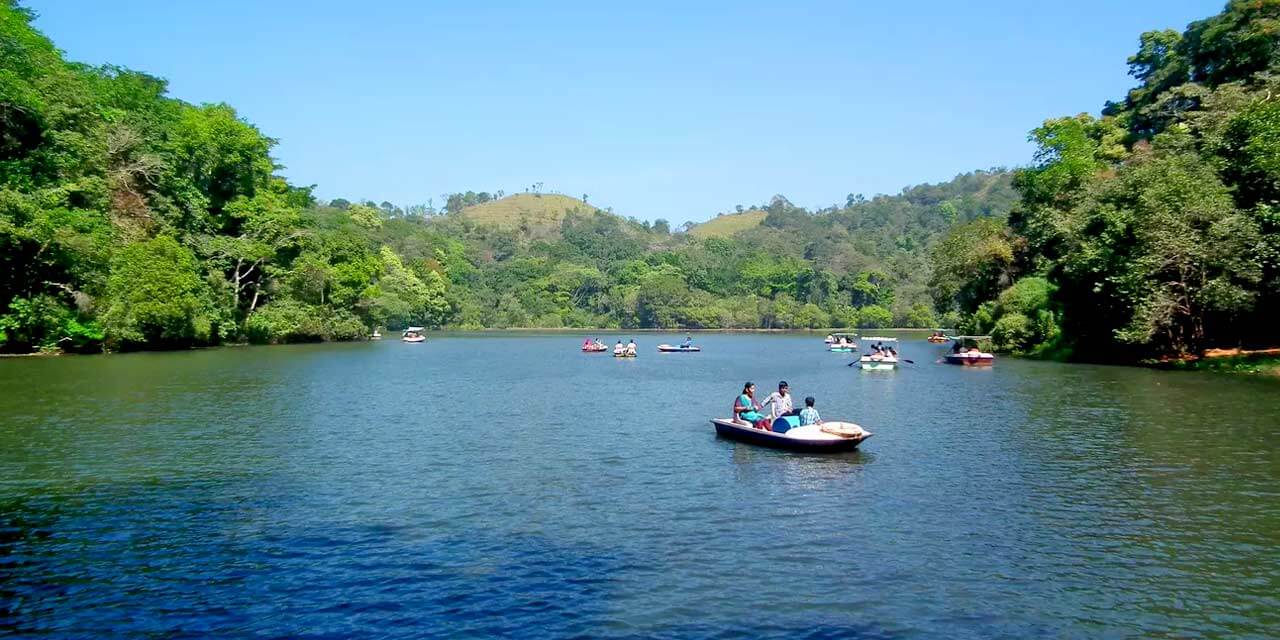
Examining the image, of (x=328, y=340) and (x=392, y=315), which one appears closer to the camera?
(x=328, y=340)

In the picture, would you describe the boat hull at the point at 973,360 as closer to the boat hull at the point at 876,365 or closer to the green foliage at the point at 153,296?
the boat hull at the point at 876,365

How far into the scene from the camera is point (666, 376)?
55094 millimetres

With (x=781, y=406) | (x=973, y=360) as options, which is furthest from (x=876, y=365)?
(x=781, y=406)

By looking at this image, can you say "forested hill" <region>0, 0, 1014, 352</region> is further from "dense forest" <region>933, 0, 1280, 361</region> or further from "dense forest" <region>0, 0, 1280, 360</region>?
"dense forest" <region>933, 0, 1280, 361</region>

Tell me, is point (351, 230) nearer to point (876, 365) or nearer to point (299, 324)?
point (299, 324)

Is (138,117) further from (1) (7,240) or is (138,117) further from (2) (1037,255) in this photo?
(2) (1037,255)

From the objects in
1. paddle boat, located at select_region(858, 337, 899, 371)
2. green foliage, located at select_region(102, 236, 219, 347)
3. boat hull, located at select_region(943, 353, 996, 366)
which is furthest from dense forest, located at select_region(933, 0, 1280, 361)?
green foliage, located at select_region(102, 236, 219, 347)

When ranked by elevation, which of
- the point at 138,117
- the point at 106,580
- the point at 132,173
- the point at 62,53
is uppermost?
the point at 62,53

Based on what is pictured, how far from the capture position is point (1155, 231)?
4791 centimetres

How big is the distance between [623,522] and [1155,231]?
138 feet

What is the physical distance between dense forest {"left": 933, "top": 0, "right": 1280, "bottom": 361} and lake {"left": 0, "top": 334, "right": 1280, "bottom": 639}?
14638 mm

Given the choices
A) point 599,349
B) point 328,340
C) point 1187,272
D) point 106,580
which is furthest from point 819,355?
point 106,580

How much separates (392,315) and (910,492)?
12113 centimetres

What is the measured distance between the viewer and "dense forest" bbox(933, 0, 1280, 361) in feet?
154
